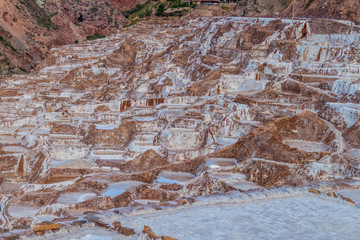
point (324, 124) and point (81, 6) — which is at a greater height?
point (81, 6)

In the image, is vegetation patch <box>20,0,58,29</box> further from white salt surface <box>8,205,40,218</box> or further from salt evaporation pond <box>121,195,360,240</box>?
salt evaporation pond <box>121,195,360,240</box>

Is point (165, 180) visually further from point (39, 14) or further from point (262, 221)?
point (39, 14)

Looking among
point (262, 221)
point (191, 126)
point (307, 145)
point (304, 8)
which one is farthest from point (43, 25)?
point (262, 221)

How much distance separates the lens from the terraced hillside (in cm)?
1536

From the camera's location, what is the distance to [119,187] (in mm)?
16359

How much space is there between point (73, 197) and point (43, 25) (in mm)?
52957

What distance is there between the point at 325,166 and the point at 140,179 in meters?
7.24

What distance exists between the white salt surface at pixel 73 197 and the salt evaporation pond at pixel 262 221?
672 cm

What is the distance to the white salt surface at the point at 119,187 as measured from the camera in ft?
51.5

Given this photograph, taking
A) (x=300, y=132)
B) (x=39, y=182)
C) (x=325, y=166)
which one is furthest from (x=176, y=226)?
(x=300, y=132)

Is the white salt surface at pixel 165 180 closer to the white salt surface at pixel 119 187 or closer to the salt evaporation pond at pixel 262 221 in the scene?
the white salt surface at pixel 119 187

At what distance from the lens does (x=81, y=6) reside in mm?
78438

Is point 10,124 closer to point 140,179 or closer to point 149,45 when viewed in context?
point 140,179

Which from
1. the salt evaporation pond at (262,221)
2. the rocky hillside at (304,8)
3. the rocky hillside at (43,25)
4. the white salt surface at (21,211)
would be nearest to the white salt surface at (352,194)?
the salt evaporation pond at (262,221)
